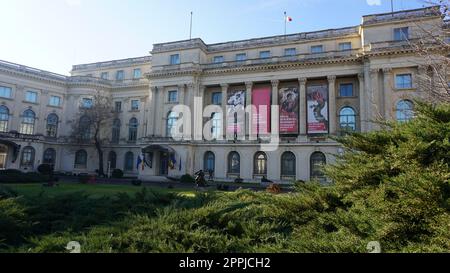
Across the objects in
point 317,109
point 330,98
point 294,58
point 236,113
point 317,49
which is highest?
point 317,49

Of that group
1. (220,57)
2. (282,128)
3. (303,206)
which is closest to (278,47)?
(220,57)

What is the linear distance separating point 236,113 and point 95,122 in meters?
25.7

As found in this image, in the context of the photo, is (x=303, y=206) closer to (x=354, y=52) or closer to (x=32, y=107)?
(x=354, y=52)

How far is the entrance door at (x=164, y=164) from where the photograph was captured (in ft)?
159

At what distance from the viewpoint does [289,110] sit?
43.8 m

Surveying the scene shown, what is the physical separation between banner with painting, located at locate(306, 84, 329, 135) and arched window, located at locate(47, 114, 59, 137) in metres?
46.7

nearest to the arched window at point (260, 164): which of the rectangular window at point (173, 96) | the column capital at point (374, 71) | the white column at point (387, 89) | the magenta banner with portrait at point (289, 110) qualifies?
the magenta banner with portrait at point (289, 110)

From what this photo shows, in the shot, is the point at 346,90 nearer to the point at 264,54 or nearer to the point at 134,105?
the point at 264,54

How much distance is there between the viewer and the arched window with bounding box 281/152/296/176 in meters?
43.3

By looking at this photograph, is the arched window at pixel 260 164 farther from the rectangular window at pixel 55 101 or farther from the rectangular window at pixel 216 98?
the rectangular window at pixel 55 101

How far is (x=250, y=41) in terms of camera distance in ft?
162

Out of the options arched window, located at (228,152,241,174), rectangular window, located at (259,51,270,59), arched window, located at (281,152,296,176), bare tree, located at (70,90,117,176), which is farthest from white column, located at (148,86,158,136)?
arched window, located at (281,152,296,176)

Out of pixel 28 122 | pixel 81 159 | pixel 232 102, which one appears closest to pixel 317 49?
pixel 232 102

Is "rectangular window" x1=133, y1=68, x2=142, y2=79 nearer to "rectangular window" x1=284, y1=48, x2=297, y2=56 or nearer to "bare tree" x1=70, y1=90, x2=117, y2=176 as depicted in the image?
"bare tree" x1=70, y1=90, x2=117, y2=176
